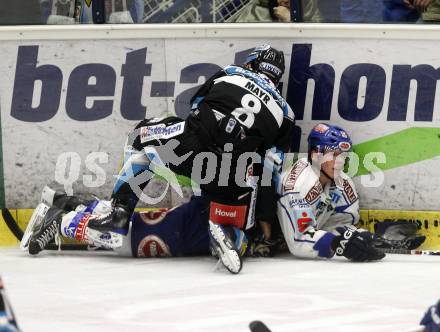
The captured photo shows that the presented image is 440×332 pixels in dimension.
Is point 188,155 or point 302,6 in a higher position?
point 302,6

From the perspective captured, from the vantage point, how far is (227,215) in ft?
22.9

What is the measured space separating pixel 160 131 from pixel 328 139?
1.06m

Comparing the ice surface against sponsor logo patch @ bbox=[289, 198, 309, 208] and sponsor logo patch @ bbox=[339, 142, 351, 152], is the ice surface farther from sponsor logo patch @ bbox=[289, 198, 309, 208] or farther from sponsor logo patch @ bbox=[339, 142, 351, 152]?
sponsor logo patch @ bbox=[339, 142, 351, 152]

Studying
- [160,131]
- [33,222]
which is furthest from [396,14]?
[33,222]

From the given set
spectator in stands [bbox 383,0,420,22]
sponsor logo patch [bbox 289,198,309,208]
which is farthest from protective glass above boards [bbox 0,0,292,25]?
sponsor logo patch [bbox 289,198,309,208]

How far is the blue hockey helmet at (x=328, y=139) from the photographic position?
727cm

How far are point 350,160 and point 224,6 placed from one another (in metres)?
1.31

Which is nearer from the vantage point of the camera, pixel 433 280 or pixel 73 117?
pixel 433 280

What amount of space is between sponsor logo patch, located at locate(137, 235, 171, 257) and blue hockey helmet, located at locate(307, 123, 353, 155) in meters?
1.11

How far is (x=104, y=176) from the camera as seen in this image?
7785 mm

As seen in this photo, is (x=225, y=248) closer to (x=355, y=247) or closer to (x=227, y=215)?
(x=227, y=215)

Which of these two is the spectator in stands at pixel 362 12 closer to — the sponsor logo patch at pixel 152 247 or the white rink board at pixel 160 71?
the white rink board at pixel 160 71

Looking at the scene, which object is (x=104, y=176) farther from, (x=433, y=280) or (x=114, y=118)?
(x=433, y=280)

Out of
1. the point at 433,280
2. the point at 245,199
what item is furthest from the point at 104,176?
the point at 433,280
